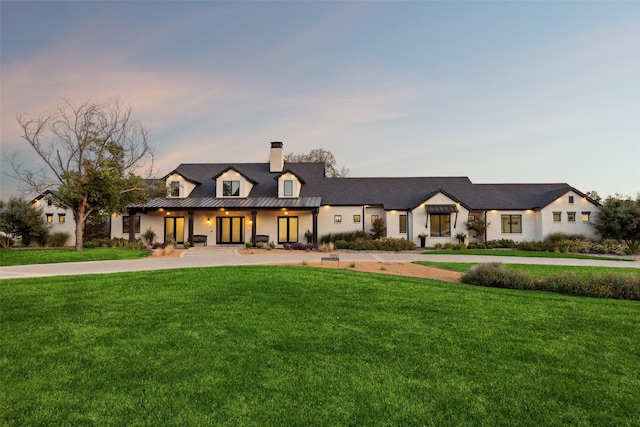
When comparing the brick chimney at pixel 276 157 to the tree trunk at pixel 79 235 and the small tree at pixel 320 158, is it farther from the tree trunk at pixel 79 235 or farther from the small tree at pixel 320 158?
the small tree at pixel 320 158

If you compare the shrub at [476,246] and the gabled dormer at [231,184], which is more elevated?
the gabled dormer at [231,184]

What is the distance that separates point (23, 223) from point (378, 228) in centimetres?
2823

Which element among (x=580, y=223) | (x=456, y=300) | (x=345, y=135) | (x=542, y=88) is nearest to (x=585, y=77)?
(x=542, y=88)

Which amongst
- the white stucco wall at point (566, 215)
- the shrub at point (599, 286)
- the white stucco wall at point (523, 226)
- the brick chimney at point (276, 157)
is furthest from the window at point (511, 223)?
the brick chimney at point (276, 157)

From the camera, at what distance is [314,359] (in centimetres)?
439

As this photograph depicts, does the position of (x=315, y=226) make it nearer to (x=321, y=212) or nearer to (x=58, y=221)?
(x=321, y=212)

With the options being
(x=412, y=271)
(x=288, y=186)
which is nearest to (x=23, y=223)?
(x=288, y=186)

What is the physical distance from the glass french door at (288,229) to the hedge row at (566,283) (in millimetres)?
17585

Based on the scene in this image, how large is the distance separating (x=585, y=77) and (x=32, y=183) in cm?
3550

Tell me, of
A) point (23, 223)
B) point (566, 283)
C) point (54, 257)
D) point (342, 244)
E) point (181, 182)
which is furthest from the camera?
point (181, 182)

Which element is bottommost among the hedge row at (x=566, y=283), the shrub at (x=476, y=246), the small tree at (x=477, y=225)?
the shrub at (x=476, y=246)

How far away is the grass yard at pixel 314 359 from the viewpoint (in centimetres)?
322

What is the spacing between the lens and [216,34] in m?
16.4

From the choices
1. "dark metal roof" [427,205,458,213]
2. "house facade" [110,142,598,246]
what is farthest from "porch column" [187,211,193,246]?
"dark metal roof" [427,205,458,213]
